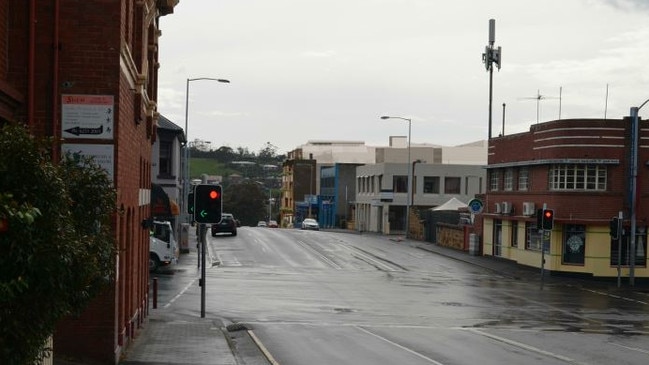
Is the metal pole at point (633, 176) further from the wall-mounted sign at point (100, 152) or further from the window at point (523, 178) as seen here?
the wall-mounted sign at point (100, 152)

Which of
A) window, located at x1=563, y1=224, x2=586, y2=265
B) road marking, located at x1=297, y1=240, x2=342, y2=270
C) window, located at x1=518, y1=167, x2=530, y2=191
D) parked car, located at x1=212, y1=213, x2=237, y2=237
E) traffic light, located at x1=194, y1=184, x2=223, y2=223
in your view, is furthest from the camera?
parked car, located at x1=212, y1=213, x2=237, y2=237

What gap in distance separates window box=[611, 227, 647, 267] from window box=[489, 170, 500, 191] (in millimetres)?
11433

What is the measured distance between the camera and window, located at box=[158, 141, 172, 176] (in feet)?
183

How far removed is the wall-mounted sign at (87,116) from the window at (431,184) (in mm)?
84965

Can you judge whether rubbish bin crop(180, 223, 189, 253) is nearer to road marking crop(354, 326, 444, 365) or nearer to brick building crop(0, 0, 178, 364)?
road marking crop(354, 326, 444, 365)

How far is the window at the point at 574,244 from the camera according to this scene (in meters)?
44.5

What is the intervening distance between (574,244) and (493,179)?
37.5 feet

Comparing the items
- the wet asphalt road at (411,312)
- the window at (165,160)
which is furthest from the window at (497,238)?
the window at (165,160)

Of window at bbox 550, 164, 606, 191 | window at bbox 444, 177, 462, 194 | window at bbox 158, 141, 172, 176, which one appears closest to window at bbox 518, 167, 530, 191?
window at bbox 550, 164, 606, 191

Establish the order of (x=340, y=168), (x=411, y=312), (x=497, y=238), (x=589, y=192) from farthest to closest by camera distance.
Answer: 1. (x=340, y=168)
2. (x=497, y=238)
3. (x=589, y=192)
4. (x=411, y=312)

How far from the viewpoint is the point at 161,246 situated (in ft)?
130

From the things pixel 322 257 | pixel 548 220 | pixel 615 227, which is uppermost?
pixel 548 220

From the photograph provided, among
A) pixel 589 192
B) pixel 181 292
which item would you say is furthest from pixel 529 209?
pixel 181 292

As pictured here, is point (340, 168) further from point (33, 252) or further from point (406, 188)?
point (33, 252)
